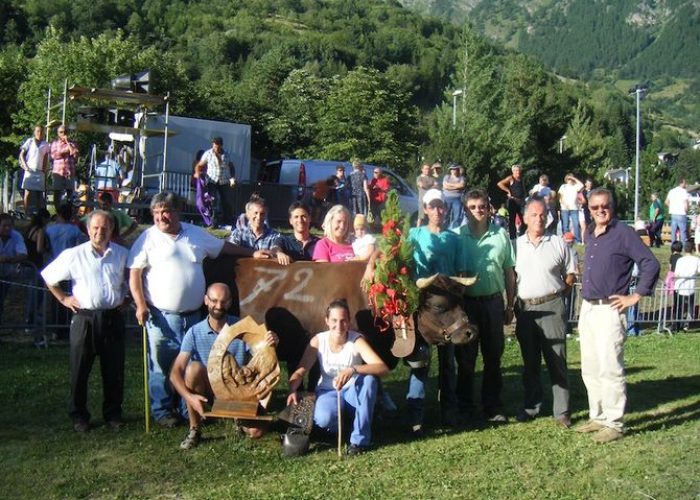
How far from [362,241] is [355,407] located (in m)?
1.56

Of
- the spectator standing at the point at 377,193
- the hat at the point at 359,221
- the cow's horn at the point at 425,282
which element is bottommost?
the cow's horn at the point at 425,282

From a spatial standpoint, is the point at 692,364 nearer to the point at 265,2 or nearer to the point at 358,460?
the point at 358,460

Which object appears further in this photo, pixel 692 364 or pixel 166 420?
pixel 692 364

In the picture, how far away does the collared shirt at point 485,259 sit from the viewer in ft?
24.1

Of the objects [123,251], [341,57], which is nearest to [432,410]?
[123,251]

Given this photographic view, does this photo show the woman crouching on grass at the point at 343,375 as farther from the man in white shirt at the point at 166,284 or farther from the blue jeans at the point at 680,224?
the blue jeans at the point at 680,224

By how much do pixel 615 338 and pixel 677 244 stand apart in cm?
960

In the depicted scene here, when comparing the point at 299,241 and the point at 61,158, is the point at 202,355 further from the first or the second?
the point at 61,158

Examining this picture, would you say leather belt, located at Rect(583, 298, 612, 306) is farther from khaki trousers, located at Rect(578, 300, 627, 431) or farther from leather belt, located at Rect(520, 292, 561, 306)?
leather belt, located at Rect(520, 292, 561, 306)

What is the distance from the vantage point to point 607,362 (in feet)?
22.9

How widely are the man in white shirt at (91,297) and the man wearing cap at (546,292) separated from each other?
3.44 m

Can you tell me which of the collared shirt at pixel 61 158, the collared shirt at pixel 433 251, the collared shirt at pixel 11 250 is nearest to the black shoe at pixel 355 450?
the collared shirt at pixel 433 251

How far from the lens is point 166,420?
7.18 meters

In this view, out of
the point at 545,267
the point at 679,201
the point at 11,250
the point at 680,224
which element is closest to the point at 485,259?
the point at 545,267
